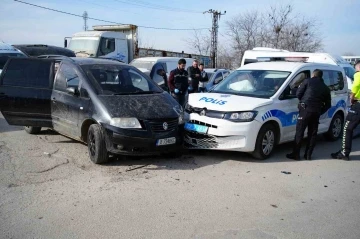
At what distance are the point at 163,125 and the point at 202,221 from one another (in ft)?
7.25

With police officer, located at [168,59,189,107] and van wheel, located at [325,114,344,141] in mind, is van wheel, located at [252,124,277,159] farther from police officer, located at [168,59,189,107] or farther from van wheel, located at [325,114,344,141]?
police officer, located at [168,59,189,107]

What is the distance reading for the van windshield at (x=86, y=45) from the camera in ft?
51.5

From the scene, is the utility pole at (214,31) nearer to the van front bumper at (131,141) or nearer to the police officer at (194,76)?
the police officer at (194,76)

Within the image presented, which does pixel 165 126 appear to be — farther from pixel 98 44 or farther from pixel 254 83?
pixel 98 44

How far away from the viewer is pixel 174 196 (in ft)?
14.9

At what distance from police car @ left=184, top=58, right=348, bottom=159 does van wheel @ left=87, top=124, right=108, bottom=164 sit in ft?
5.36

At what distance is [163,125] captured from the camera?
574 centimetres

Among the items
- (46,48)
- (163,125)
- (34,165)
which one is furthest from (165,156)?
(46,48)

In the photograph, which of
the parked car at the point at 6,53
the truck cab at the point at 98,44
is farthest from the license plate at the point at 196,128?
the truck cab at the point at 98,44

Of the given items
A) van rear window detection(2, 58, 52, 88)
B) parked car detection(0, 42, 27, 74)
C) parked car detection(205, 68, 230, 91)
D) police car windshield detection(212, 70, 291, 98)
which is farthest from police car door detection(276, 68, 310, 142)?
parked car detection(0, 42, 27, 74)

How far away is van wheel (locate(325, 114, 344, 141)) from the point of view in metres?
8.26

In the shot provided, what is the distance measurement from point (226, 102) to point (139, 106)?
160 cm

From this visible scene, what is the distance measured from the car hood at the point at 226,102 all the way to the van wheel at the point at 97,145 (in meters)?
1.92

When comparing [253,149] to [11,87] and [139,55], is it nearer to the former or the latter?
[11,87]
